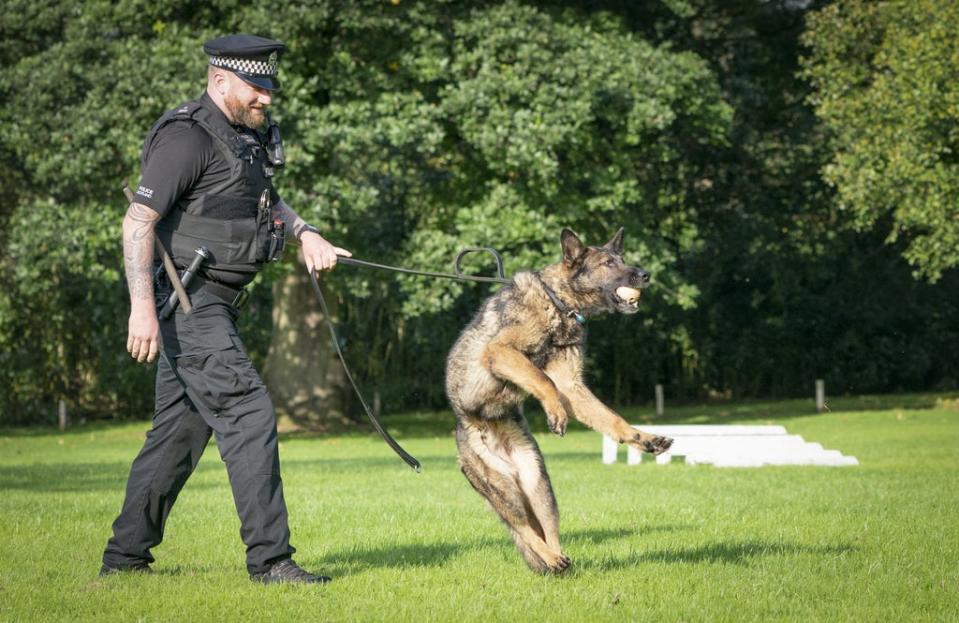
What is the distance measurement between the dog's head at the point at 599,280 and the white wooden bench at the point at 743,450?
7038 mm

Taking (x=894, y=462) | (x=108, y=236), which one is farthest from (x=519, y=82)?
(x=894, y=462)

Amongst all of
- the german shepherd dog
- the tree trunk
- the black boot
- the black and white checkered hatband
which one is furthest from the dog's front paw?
the tree trunk

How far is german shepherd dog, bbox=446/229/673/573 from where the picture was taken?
6133mm

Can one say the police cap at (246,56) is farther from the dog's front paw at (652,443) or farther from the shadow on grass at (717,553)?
the shadow on grass at (717,553)

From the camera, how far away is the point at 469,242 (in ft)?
69.4

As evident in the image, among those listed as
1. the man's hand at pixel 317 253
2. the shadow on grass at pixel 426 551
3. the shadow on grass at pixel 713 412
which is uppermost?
the man's hand at pixel 317 253

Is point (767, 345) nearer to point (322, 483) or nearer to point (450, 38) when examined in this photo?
point (450, 38)

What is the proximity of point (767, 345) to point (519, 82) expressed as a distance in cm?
1512

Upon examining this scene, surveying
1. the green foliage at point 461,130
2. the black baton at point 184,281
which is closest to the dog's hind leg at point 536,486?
the black baton at point 184,281

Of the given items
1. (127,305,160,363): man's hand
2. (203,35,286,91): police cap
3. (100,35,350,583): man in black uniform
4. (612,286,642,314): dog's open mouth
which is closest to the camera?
(127,305,160,363): man's hand

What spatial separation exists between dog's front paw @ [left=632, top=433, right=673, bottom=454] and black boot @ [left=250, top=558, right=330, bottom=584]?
173 centimetres

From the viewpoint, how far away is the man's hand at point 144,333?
5.38m

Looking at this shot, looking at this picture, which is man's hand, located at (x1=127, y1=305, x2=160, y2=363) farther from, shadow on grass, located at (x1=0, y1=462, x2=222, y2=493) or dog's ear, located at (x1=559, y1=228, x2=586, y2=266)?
shadow on grass, located at (x1=0, y1=462, x2=222, y2=493)

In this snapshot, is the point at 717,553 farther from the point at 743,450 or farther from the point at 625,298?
the point at 743,450
